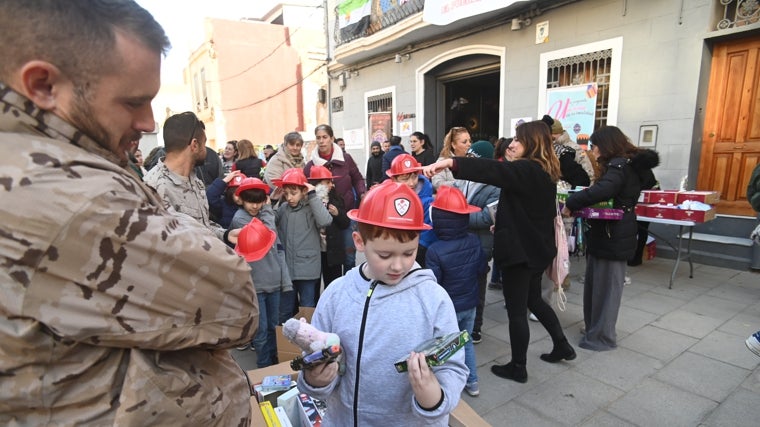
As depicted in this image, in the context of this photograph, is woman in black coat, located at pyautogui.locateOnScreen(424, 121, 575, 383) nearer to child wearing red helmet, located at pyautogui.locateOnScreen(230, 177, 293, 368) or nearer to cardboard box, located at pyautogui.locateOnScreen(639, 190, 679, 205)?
child wearing red helmet, located at pyautogui.locateOnScreen(230, 177, 293, 368)

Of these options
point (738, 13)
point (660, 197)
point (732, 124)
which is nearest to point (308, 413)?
point (660, 197)

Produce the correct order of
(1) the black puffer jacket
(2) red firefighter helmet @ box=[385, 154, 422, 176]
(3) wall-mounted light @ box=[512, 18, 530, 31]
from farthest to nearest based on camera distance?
(3) wall-mounted light @ box=[512, 18, 530, 31]
(2) red firefighter helmet @ box=[385, 154, 422, 176]
(1) the black puffer jacket

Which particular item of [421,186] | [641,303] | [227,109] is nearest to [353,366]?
[421,186]

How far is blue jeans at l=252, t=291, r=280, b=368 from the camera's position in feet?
10.5

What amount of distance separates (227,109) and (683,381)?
27381 millimetres

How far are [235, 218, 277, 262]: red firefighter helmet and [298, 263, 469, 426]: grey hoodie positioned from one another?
1.41m

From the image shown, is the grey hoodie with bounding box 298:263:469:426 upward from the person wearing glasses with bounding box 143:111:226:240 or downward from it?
downward

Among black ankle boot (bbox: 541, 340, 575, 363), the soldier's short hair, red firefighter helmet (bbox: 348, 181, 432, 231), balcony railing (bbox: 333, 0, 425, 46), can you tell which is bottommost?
black ankle boot (bbox: 541, 340, 575, 363)

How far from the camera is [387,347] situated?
1.39 m

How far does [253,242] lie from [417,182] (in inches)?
74.8

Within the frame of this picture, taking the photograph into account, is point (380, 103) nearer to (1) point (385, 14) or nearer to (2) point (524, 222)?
(1) point (385, 14)

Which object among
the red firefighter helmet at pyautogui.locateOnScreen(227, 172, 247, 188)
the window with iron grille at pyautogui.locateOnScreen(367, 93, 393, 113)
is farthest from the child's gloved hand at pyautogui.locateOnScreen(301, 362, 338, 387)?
the window with iron grille at pyautogui.locateOnScreen(367, 93, 393, 113)

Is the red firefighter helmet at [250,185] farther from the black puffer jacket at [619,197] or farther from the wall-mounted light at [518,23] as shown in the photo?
the wall-mounted light at [518,23]

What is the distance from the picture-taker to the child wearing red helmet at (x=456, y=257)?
2930 mm
